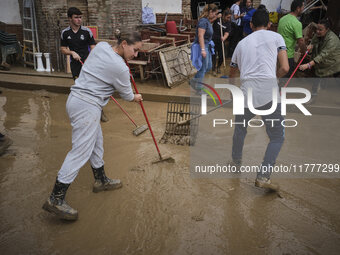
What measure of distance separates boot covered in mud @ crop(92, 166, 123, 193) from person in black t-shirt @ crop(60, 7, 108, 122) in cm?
256

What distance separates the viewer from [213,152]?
4832mm

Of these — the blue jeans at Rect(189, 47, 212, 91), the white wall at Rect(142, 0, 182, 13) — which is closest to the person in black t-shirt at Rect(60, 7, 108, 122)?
the blue jeans at Rect(189, 47, 212, 91)

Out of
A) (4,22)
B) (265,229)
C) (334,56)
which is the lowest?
(265,229)

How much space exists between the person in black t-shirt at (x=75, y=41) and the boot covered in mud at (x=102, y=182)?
2556 millimetres

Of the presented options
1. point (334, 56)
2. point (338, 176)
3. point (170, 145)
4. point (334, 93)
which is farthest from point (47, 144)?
point (334, 93)

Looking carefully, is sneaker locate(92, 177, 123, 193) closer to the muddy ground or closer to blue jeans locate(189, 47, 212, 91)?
the muddy ground

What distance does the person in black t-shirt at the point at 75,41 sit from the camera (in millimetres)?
5477

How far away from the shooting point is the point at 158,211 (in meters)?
3.45

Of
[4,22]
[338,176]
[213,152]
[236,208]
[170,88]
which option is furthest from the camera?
[4,22]

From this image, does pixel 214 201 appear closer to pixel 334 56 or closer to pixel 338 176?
pixel 338 176

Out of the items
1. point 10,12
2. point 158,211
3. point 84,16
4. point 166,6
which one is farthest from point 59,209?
point 10,12

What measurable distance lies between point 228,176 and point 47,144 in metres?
2.98

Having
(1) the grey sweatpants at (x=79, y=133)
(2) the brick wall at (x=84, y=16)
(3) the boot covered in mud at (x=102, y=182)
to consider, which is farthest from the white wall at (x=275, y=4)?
(1) the grey sweatpants at (x=79, y=133)

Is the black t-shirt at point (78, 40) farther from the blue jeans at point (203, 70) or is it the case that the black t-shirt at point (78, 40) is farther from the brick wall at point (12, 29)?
the brick wall at point (12, 29)
